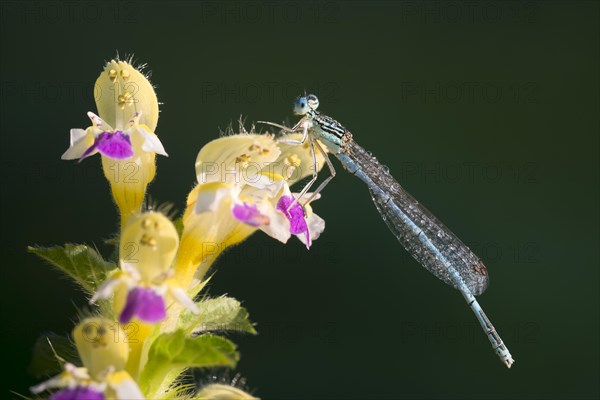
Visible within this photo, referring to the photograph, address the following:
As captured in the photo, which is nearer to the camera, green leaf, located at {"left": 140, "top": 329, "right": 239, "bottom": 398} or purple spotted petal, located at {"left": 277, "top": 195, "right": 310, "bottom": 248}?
green leaf, located at {"left": 140, "top": 329, "right": 239, "bottom": 398}

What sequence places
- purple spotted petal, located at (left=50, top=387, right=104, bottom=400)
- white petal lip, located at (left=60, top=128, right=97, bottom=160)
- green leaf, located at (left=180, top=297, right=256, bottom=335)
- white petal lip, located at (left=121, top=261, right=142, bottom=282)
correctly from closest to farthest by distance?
purple spotted petal, located at (left=50, top=387, right=104, bottom=400), white petal lip, located at (left=121, top=261, right=142, bottom=282), green leaf, located at (left=180, top=297, right=256, bottom=335), white petal lip, located at (left=60, top=128, right=97, bottom=160)

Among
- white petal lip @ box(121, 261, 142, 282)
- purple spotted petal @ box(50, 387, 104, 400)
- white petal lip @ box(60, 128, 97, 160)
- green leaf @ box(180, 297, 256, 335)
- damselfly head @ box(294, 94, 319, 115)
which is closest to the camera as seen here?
purple spotted petal @ box(50, 387, 104, 400)

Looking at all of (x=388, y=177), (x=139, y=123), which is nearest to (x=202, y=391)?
(x=139, y=123)

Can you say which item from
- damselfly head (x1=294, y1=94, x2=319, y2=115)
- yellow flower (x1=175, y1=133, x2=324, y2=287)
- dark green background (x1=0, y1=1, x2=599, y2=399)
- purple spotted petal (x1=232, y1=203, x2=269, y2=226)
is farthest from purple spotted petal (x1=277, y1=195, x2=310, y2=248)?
dark green background (x1=0, y1=1, x2=599, y2=399)

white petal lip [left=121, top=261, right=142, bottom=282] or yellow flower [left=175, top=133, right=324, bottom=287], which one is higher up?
yellow flower [left=175, top=133, right=324, bottom=287]

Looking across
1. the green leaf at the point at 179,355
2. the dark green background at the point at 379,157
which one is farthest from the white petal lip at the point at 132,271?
the dark green background at the point at 379,157

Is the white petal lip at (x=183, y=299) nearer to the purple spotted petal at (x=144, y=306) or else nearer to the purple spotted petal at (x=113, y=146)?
the purple spotted petal at (x=144, y=306)

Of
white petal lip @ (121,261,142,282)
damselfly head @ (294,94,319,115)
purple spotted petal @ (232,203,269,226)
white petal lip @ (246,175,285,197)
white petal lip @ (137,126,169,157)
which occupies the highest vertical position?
damselfly head @ (294,94,319,115)

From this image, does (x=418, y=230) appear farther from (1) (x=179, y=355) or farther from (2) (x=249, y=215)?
(1) (x=179, y=355)

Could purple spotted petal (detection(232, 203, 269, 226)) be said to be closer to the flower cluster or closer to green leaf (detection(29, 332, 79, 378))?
the flower cluster
